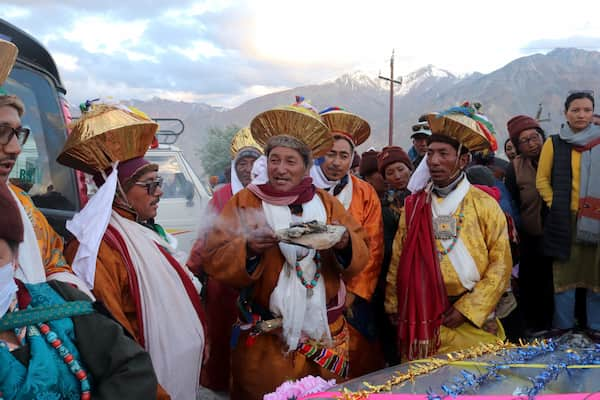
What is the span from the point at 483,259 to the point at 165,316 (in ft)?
6.77

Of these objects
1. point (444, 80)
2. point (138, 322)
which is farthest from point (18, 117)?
point (444, 80)

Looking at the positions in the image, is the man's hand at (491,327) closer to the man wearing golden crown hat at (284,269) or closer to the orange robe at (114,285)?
the man wearing golden crown hat at (284,269)

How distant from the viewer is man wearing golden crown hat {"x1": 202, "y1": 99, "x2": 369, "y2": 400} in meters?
2.92

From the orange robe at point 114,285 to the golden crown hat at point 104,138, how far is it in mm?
427

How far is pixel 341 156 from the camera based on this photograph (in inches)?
159

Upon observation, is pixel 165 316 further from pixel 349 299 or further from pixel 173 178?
pixel 173 178

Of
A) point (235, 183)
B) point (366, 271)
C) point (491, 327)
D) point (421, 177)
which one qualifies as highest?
point (421, 177)

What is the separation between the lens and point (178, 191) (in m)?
7.21

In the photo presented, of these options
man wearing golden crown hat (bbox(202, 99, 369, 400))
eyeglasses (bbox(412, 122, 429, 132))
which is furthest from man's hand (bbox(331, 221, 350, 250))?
eyeglasses (bbox(412, 122, 429, 132))

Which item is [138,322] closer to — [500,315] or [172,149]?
[500,315]

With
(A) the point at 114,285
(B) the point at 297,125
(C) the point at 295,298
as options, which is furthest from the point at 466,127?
(A) the point at 114,285

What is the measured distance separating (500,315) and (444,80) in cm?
12289

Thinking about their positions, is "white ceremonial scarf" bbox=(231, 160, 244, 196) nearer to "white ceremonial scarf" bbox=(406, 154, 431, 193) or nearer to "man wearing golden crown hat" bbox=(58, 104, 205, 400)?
"white ceremonial scarf" bbox=(406, 154, 431, 193)

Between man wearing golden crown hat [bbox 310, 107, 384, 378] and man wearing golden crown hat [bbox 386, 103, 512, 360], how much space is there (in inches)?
9.4
